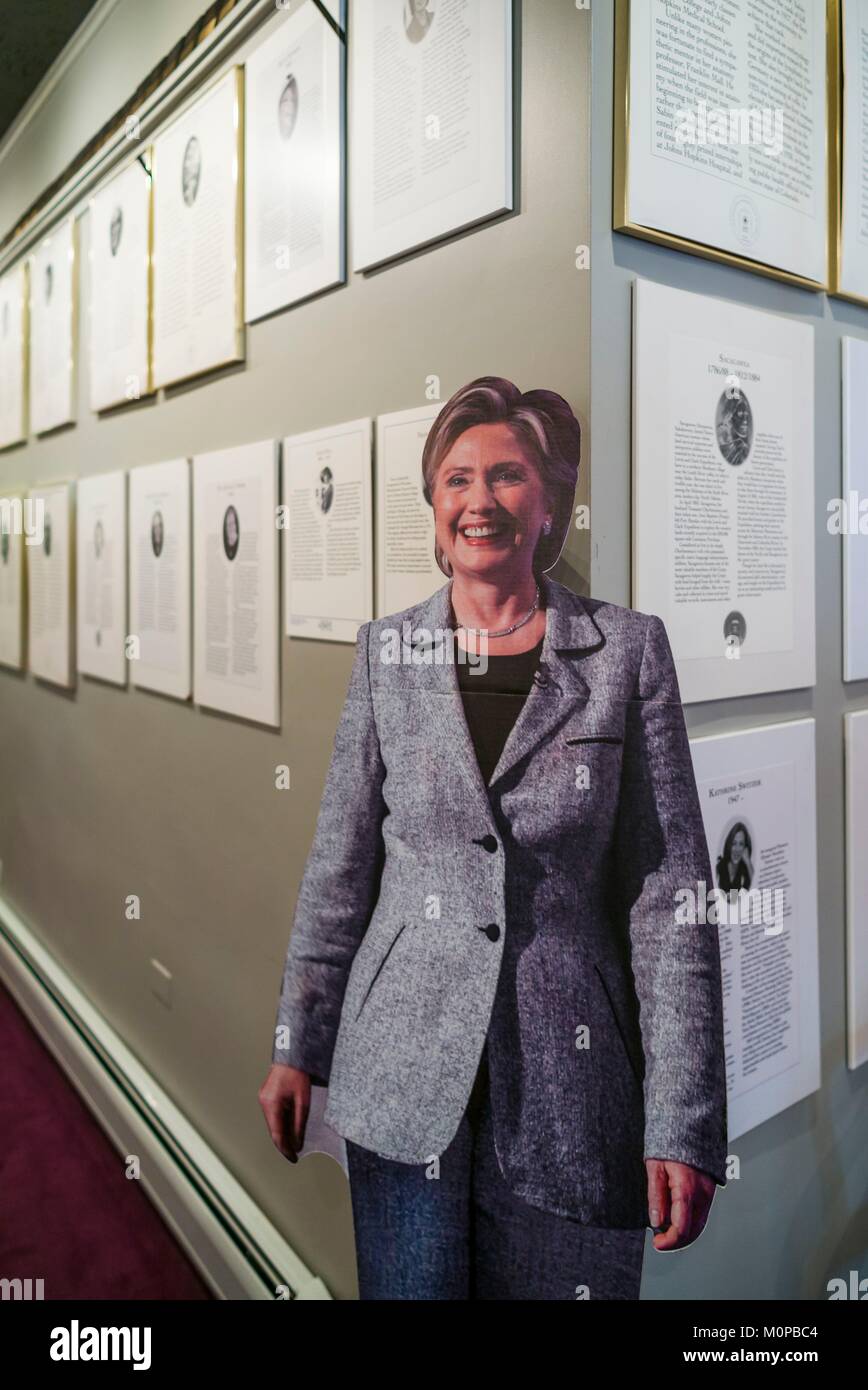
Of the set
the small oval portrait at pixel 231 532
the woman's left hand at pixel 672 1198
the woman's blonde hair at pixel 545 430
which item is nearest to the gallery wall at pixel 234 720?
the woman's blonde hair at pixel 545 430

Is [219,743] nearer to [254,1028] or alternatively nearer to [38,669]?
[254,1028]

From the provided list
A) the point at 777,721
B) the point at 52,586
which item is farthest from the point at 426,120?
the point at 52,586

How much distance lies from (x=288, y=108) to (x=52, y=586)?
4.19 ft

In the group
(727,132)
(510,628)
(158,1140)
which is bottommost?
(158,1140)

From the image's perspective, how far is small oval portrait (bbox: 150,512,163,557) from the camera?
1.90m

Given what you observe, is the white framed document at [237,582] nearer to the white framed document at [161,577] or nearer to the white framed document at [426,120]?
the white framed document at [161,577]

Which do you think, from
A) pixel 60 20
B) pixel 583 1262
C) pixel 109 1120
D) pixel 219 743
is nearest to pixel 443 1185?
pixel 583 1262

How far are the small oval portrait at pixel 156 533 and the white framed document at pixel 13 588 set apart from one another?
0.50 metres

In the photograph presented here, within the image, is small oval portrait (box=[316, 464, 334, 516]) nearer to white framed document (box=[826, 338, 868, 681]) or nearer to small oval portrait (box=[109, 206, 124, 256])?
white framed document (box=[826, 338, 868, 681])

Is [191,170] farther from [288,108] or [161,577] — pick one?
[161,577]

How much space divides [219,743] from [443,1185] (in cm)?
89

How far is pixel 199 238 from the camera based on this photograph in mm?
1699

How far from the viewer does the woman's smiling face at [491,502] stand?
41.9 inches

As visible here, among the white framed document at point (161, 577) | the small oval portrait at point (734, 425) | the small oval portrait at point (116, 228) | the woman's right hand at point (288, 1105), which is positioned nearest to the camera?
the small oval portrait at point (734, 425)
